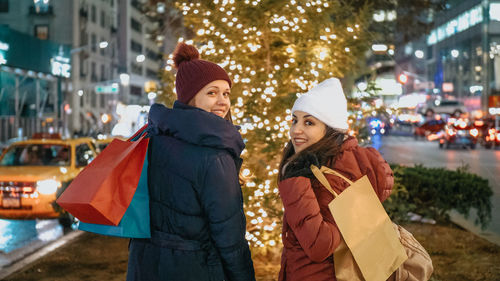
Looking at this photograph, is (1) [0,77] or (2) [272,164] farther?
(1) [0,77]

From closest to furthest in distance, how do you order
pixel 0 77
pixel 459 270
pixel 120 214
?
pixel 120 214 < pixel 459 270 < pixel 0 77

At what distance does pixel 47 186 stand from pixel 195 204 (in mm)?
8010

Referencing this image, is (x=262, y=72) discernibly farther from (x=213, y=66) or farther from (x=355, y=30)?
(x=213, y=66)

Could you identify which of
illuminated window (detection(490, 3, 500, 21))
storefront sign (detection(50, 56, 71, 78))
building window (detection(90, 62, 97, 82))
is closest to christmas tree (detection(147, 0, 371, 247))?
storefront sign (detection(50, 56, 71, 78))

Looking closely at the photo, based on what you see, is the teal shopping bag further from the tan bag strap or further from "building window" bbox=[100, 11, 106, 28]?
"building window" bbox=[100, 11, 106, 28]

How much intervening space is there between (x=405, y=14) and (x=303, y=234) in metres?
14.2

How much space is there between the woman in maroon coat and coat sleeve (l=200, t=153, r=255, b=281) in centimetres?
30

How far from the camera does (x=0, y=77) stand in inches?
1271

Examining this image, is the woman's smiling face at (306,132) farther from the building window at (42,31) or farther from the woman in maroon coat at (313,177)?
the building window at (42,31)

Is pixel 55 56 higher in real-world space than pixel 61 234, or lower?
higher

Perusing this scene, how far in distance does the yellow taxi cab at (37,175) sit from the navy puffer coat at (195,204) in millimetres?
7782

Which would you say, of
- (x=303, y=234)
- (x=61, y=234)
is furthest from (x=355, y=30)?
(x=61, y=234)

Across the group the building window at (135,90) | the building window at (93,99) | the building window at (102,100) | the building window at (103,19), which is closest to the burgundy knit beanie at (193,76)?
the building window at (93,99)

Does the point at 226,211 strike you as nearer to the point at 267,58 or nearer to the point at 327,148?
the point at 327,148
